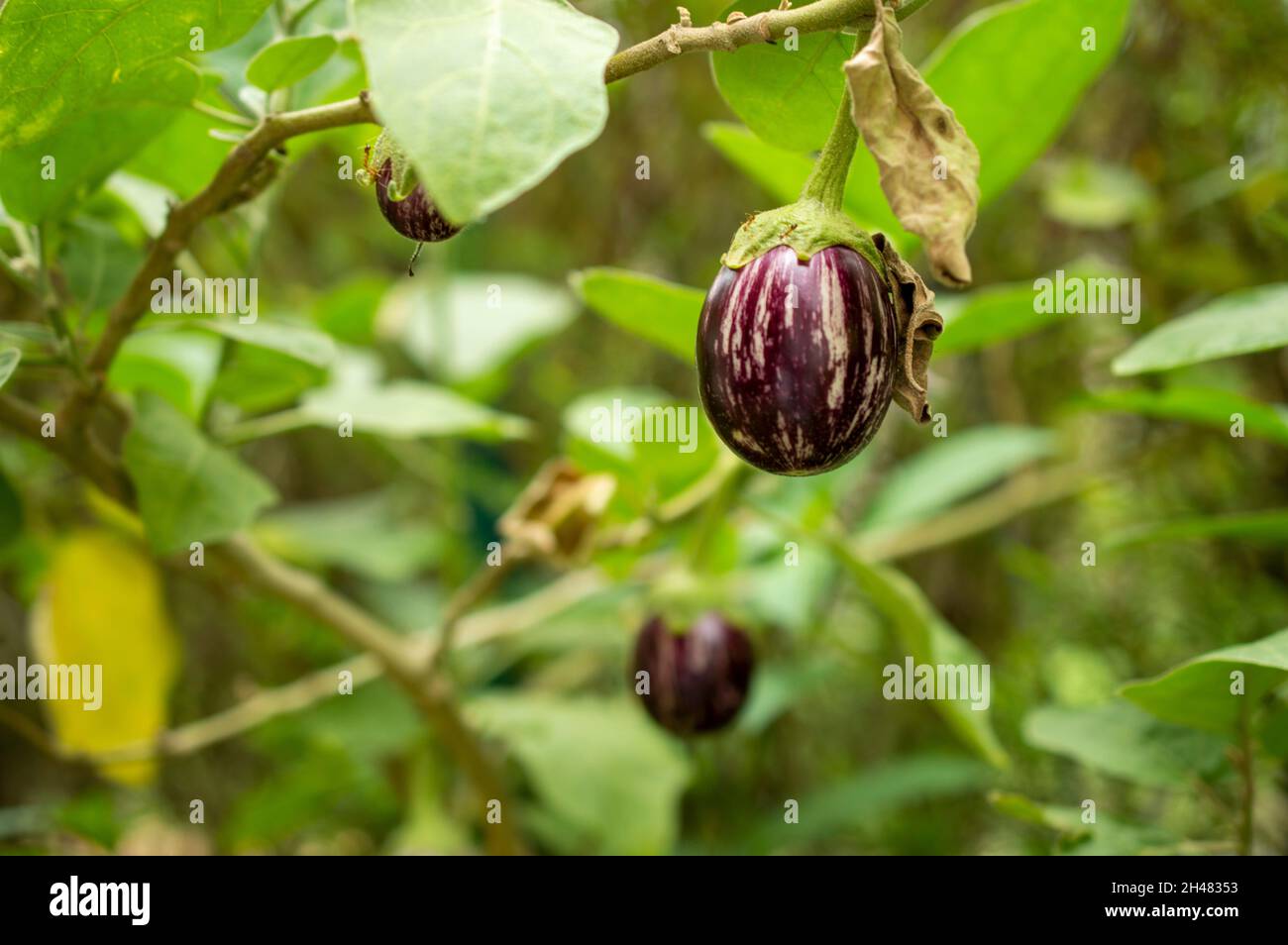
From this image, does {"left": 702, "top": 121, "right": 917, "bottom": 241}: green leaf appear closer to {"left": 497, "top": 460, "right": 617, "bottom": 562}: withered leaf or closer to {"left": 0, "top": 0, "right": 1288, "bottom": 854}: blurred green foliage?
{"left": 0, "top": 0, "right": 1288, "bottom": 854}: blurred green foliage

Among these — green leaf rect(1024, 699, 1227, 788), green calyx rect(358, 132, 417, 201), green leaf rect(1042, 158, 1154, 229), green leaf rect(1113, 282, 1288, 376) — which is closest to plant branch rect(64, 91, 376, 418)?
green calyx rect(358, 132, 417, 201)

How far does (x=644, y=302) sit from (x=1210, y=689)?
325 mm

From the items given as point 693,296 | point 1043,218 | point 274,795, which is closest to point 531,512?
point 693,296

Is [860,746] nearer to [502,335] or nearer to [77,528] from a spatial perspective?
[502,335]

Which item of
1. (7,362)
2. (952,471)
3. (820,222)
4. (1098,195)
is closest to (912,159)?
(820,222)

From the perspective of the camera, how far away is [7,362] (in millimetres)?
404

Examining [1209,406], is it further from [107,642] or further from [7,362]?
[107,642]

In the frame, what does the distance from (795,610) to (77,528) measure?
67 cm

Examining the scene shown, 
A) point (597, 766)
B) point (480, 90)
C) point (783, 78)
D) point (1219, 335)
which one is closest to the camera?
point (480, 90)

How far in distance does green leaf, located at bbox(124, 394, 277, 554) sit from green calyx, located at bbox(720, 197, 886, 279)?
0.28m

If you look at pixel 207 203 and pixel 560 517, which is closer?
pixel 207 203

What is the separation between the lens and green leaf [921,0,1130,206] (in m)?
0.51

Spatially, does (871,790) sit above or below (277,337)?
below

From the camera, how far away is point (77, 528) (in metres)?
1.01
